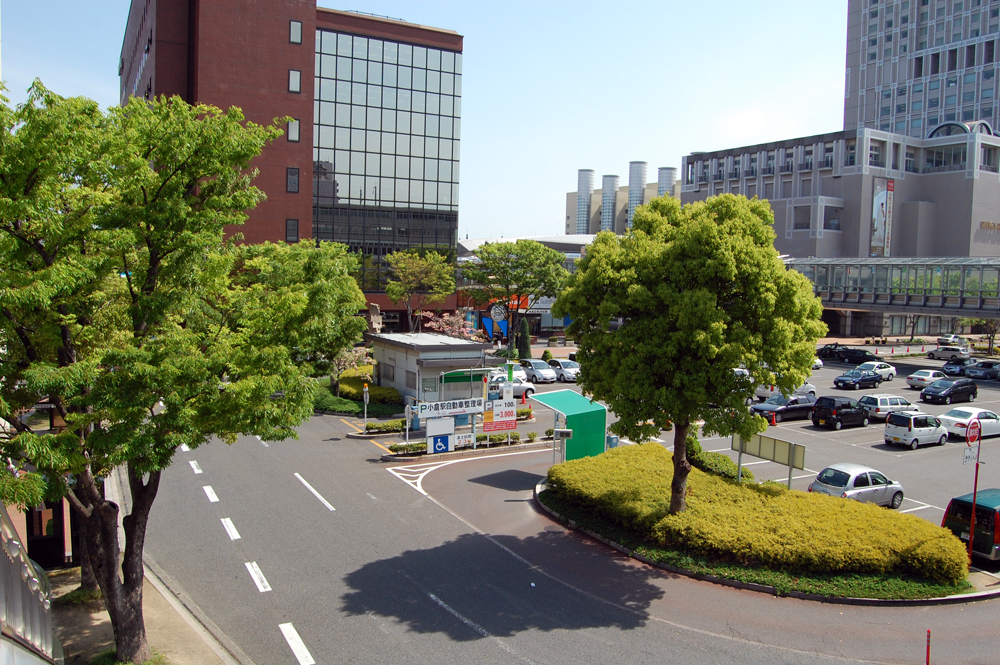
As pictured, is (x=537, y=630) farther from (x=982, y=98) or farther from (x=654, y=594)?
(x=982, y=98)

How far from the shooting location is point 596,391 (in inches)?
631

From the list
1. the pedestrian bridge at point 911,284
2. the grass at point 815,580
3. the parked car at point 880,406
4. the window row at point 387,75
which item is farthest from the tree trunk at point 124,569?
the window row at point 387,75

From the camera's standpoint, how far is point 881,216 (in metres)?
81.6

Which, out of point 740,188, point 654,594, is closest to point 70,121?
point 654,594

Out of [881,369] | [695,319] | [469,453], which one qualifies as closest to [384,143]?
[881,369]

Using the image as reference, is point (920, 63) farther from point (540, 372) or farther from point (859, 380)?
point (540, 372)

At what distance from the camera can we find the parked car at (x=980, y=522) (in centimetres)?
1594

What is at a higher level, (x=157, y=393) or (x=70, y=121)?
(x=70, y=121)

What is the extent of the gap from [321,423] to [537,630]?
20663 mm

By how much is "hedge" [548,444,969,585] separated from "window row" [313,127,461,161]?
169ft

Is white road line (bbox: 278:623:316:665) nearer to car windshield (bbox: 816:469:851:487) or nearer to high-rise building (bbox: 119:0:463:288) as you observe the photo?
car windshield (bbox: 816:469:851:487)

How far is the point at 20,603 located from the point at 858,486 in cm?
1921

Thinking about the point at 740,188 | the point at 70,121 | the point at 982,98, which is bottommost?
the point at 70,121

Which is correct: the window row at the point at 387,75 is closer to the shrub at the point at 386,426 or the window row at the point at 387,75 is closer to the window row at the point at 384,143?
the window row at the point at 384,143
